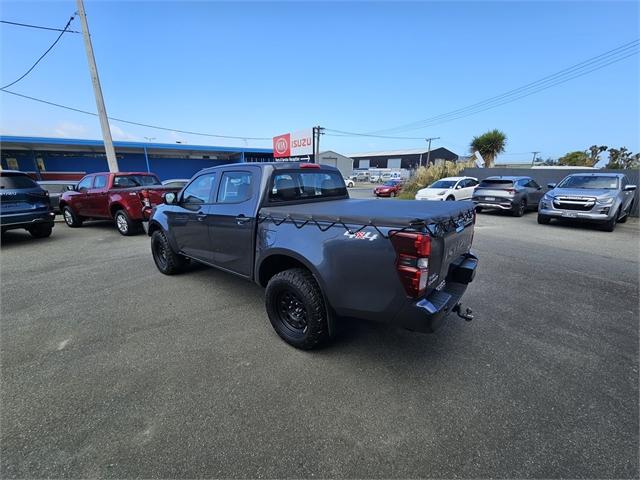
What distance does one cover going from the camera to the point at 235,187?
3.59m

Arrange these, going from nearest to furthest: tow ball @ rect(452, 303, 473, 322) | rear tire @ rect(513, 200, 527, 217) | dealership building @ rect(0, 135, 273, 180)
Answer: tow ball @ rect(452, 303, 473, 322) < rear tire @ rect(513, 200, 527, 217) < dealership building @ rect(0, 135, 273, 180)

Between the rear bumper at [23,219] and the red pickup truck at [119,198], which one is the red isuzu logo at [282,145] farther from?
the rear bumper at [23,219]

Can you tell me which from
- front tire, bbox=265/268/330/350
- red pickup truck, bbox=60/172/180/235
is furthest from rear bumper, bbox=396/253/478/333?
red pickup truck, bbox=60/172/180/235

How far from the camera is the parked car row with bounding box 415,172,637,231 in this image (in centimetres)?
824

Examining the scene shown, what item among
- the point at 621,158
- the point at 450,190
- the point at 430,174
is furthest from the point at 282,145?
the point at 621,158

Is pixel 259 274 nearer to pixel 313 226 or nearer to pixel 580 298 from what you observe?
pixel 313 226

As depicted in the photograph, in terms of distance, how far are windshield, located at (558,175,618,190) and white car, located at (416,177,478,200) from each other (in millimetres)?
4608

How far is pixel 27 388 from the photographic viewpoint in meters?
2.36

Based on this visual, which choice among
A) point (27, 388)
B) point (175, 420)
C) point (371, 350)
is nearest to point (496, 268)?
point (371, 350)

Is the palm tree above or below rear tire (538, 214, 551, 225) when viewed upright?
above

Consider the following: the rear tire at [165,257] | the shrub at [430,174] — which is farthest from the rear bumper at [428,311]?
the shrub at [430,174]

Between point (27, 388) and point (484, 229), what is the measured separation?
10149mm

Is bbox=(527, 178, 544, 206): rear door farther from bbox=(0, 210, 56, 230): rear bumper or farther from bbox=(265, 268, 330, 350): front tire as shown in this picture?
bbox=(0, 210, 56, 230): rear bumper

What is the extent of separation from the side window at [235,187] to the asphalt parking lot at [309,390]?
1418mm
